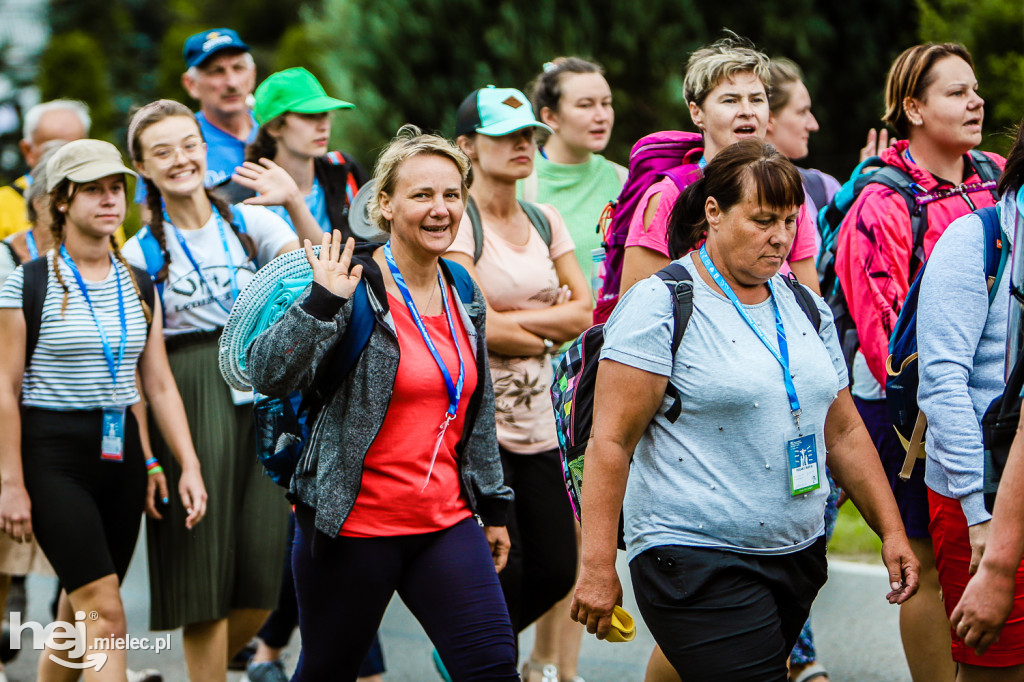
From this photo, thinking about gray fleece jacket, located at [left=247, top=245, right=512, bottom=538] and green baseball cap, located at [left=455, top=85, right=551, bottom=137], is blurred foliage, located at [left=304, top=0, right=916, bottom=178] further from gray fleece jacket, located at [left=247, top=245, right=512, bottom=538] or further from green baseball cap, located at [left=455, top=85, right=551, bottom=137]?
gray fleece jacket, located at [left=247, top=245, right=512, bottom=538]

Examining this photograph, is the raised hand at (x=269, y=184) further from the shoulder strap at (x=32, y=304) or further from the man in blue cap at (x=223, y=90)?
the man in blue cap at (x=223, y=90)

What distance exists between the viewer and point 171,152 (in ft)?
16.1

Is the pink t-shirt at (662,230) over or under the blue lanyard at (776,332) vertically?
over

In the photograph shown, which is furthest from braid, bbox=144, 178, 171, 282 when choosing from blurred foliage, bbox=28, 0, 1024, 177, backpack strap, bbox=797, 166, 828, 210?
blurred foliage, bbox=28, 0, 1024, 177

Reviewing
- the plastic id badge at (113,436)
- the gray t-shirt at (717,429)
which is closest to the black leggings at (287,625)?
the plastic id badge at (113,436)

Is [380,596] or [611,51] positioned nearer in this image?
[380,596]

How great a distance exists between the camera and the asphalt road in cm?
566

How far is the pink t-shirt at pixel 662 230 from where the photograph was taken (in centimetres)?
395

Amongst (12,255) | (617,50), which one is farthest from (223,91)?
(617,50)

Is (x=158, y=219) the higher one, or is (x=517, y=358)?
(x=158, y=219)

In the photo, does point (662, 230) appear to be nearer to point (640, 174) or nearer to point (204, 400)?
point (640, 174)

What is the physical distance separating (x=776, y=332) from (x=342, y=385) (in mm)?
1300

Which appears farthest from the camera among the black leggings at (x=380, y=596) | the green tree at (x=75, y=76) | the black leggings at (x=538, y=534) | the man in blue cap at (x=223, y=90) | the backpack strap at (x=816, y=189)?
the green tree at (x=75, y=76)

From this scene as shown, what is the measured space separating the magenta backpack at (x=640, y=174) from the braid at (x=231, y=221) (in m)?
1.53
